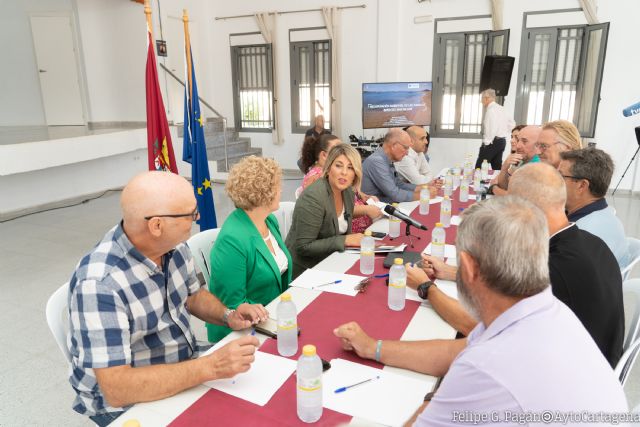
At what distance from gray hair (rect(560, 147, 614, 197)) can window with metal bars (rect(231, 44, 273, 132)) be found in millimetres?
7173

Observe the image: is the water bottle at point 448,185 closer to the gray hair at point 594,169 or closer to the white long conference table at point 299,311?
the white long conference table at point 299,311

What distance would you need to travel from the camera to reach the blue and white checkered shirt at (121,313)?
1192 millimetres

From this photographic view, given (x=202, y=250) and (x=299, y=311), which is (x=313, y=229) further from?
(x=299, y=311)

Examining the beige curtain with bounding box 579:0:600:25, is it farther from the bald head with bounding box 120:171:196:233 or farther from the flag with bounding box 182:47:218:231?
the bald head with bounding box 120:171:196:233

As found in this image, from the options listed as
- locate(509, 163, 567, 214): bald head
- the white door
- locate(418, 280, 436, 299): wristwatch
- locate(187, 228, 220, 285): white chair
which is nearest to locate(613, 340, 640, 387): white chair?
locate(509, 163, 567, 214): bald head

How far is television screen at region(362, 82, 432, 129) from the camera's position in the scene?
285 inches

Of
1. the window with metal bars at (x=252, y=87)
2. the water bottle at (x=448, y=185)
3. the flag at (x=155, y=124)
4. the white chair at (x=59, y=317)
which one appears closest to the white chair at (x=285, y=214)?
the flag at (x=155, y=124)

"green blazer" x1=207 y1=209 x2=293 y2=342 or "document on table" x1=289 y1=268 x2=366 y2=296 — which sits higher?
"green blazer" x1=207 y1=209 x2=293 y2=342

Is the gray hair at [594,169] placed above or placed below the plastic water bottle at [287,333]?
above

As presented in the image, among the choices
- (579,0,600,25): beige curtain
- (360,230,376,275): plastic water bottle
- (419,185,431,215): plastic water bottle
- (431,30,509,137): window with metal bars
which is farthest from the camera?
(431,30,509,137): window with metal bars

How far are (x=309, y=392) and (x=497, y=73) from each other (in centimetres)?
687

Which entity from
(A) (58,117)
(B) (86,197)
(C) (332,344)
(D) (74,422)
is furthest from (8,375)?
(A) (58,117)

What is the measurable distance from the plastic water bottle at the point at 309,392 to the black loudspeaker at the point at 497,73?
6.66 meters

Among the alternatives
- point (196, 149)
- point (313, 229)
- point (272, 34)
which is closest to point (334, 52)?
point (272, 34)
